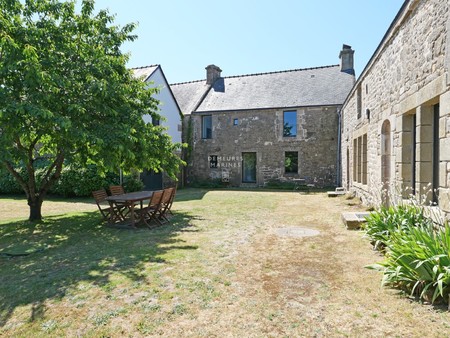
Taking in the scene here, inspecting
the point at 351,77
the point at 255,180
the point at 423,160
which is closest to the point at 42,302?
the point at 423,160

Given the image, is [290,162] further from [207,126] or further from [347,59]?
[347,59]

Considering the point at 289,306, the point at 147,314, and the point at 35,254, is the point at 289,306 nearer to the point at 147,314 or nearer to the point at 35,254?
the point at 147,314

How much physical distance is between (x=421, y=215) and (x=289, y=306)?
9.15ft

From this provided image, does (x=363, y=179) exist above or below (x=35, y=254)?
above

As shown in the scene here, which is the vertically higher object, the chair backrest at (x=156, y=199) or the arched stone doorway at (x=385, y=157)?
the arched stone doorway at (x=385, y=157)

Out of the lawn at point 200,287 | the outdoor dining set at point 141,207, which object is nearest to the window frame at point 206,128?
the outdoor dining set at point 141,207

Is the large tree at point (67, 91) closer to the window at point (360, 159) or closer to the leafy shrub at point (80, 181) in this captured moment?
the leafy shrub at point (80, 181)

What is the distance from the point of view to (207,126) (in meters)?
20.9

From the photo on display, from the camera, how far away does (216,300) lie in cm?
342

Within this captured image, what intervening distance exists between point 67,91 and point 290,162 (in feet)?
47.6

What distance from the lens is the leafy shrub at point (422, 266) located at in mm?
3113

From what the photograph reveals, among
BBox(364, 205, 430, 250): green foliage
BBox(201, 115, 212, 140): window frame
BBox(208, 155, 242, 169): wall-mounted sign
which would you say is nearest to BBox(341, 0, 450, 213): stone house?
BBox(364, 205, 430, 250): green foliage

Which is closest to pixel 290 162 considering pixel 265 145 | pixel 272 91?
pixel 265 145

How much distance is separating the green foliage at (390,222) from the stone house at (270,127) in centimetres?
1296
